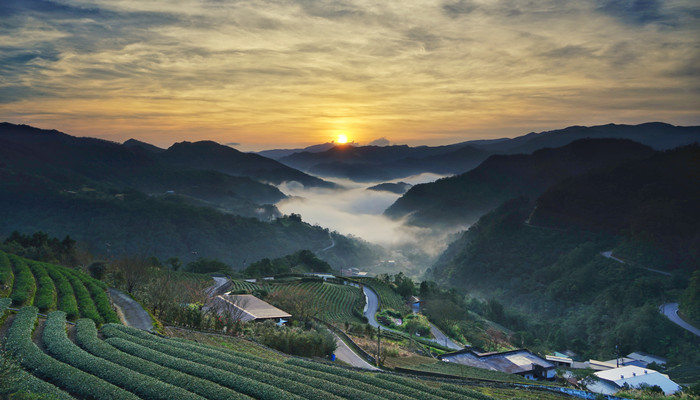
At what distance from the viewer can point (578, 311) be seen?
7262 cm

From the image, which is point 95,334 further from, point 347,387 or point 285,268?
point 285,268

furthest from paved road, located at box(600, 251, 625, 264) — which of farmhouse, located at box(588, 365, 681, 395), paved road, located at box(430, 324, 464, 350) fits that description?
farmhouse, located at box(588, 365, 681, 395)

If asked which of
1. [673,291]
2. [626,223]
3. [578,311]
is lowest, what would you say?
[578,311]

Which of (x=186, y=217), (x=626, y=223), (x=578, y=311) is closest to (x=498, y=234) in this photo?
(x=626, y=223)

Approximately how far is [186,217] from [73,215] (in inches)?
913

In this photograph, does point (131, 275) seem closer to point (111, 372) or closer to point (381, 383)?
point (111, 372)

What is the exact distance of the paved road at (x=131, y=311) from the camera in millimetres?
21383

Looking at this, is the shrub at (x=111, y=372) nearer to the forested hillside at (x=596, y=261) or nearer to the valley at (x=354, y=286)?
the valley at (x=354, y=286)

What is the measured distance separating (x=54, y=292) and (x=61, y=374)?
13552 millimetres

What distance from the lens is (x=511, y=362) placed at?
109ft

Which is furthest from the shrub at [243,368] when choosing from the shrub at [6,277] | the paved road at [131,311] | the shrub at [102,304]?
the shrub at [6,277]

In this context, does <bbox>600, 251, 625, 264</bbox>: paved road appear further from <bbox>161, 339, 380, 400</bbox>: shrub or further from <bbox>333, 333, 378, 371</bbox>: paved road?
<bbox>161, 339, 380, 400</bbox>: shrub

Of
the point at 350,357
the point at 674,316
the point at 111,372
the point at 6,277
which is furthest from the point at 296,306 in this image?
the point at 674,316

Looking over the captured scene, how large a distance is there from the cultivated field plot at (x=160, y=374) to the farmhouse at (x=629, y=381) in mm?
18171
